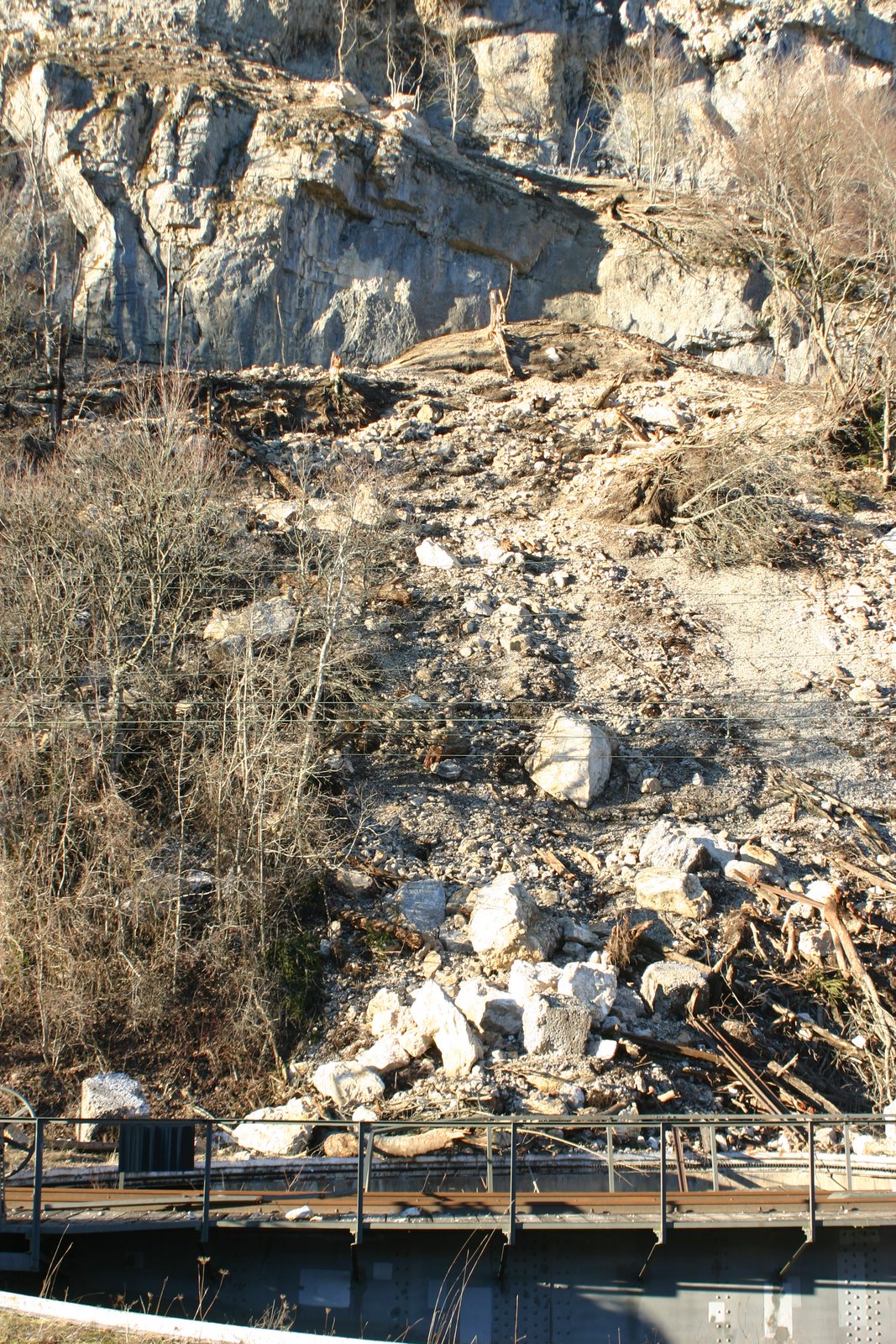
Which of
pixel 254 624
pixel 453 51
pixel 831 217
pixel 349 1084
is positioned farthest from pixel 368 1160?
pixel 453 51

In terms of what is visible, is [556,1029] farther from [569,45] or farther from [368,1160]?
[569,45]

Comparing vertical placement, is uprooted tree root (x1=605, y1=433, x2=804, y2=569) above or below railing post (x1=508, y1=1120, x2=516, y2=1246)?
above

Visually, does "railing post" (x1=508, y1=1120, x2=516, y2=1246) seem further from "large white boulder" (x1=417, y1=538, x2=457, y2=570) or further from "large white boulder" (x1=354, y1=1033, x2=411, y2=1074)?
"large white boulder" (x1=417, y1=538, x2=457, y2=570)

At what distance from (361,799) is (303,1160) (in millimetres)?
6662

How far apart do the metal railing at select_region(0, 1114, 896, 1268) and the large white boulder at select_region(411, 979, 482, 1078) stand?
0.82 meters

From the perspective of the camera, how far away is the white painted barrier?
691 centimetres

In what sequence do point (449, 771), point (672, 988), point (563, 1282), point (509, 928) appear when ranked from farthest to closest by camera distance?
1. point (449, 771)
2. point (509, 928)
3. point (672, 988)
4. point (563, 1282)

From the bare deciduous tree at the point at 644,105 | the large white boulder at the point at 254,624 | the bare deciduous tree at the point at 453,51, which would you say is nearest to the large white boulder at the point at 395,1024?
the large white boulder at the point at 254,624

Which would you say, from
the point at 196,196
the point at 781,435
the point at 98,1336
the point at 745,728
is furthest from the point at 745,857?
the point at 196,196

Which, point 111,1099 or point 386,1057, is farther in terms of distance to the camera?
point 111,1099

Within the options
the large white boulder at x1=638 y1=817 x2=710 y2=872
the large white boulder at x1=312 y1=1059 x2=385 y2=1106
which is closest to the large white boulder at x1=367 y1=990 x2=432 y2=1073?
the large white boulder at x1=312 y1=1059 x2=385 y2=1106

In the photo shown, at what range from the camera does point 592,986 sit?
1266 centimetres

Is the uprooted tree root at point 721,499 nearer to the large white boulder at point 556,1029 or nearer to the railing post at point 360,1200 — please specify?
the large white boulder at point 556,1029

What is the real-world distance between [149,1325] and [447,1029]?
5304mm
